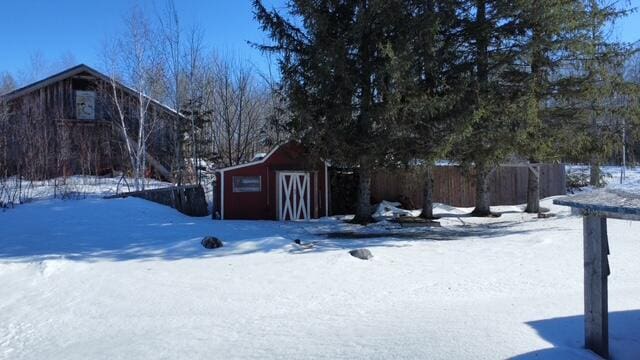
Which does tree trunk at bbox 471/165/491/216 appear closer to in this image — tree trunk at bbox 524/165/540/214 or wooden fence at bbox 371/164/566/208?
wooden fence at bbox 371/164/566/208

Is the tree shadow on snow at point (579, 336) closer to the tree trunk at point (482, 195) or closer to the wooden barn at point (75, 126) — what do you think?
the tree trunk at point (482, 195)

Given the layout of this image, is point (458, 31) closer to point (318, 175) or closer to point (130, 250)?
point (318, 175)

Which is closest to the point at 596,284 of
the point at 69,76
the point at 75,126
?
the point at 75,126

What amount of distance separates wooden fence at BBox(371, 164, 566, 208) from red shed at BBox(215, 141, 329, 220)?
3.30 m

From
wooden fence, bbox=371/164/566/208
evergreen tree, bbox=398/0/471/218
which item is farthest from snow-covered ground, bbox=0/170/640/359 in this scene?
wooden fence, bbox=371/164/566/208

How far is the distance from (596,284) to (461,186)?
66.6ft

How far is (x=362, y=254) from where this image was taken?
11180mm

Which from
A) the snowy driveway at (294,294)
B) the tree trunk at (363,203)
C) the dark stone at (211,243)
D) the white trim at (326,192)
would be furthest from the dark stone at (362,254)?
the white trim at (326,192)


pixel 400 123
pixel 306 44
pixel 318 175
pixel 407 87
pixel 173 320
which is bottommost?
pixel 173 320

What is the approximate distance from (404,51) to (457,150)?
12.6ft

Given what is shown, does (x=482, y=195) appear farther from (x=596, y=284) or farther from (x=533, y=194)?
(x=596, y=284)

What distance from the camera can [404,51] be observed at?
599 inches

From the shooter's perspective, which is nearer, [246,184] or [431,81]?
[431,81]

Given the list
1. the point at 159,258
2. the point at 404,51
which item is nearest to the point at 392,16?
the point at 404,51
